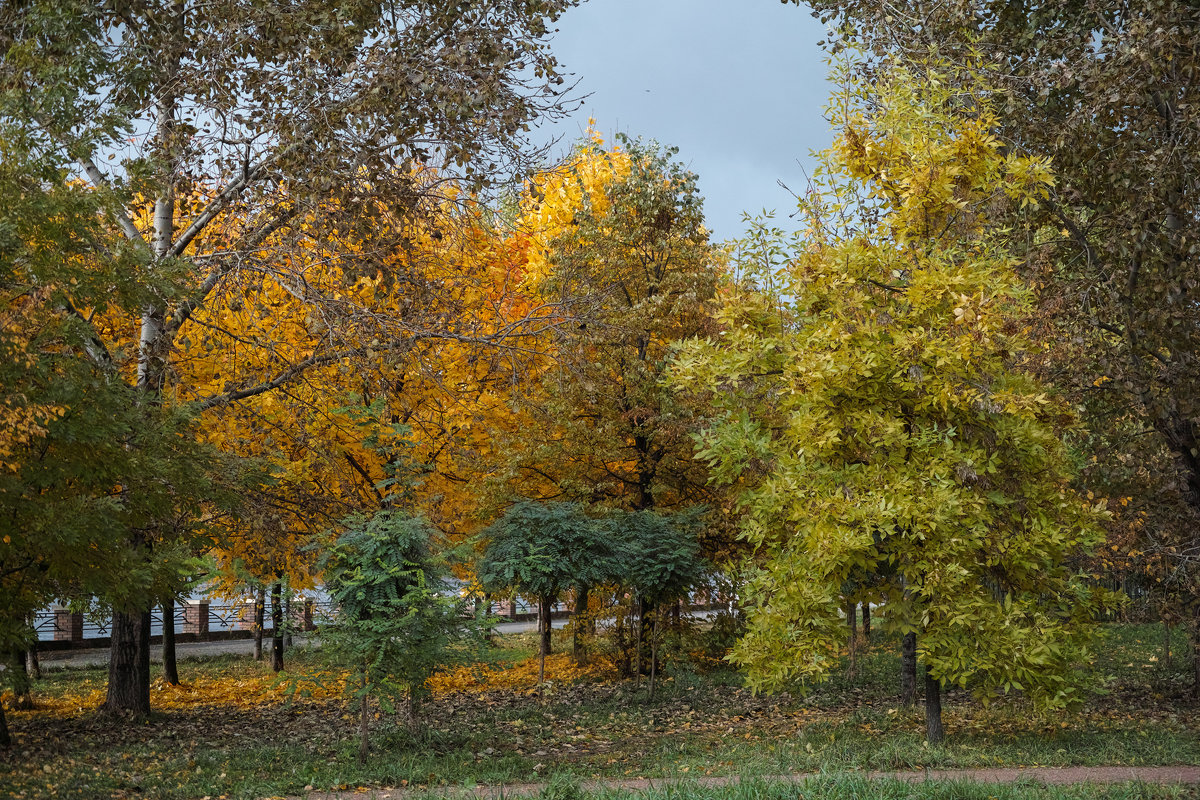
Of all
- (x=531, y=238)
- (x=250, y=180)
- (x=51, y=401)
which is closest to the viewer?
(x=51, y=401)

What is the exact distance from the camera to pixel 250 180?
39.7 ft

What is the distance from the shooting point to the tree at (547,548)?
14.5m

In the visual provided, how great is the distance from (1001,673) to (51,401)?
29.8 feet

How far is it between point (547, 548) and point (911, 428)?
6.20 meters

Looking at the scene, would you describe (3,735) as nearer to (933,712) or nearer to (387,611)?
(387,611)

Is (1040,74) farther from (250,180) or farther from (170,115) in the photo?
(170,115)

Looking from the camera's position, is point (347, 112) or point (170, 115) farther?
point (170, 115)

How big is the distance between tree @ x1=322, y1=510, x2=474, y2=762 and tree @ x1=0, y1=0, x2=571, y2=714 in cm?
216

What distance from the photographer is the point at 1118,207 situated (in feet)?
38.6

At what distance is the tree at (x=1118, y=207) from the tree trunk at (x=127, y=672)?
12401 millimetres

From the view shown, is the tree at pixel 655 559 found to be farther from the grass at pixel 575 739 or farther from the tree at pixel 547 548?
the grass at pixel 575 739

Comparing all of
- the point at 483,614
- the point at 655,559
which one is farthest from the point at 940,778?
the point at 655,559

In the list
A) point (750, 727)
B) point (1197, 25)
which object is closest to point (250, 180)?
point (750, 727)

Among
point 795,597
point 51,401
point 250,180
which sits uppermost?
point 250,180
